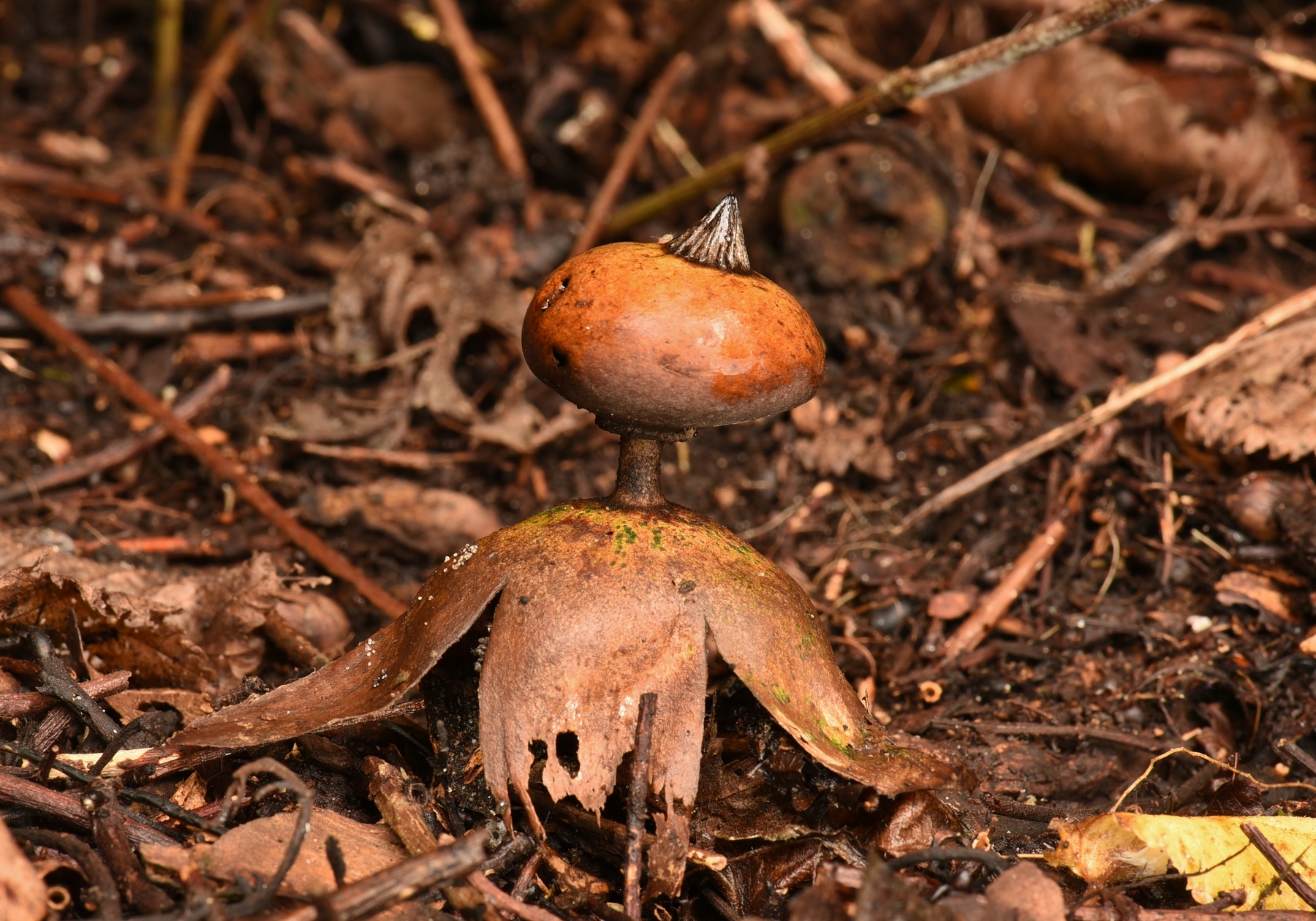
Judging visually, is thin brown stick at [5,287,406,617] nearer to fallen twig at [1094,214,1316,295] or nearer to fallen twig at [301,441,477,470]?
fallen twig at [301,441,477,470]

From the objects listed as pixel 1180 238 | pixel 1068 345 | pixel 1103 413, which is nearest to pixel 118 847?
pixel 1103 413

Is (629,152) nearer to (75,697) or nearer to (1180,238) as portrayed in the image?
(1180,238)

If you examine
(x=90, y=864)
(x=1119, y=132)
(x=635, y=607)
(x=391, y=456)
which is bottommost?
(x=391, y=456)

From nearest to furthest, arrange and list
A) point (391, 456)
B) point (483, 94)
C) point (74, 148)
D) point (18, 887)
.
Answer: point (18, 887)
point (391, 456)
point (483, 94)
point (74, 148)

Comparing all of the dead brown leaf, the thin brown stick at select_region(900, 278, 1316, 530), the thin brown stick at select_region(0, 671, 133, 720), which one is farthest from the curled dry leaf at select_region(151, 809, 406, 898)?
the thin brown stick at select_region(900, 278, 1316, 530)

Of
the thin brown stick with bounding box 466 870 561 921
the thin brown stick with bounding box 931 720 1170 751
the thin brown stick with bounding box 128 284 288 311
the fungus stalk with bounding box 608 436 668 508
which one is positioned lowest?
the thin brown stick with bounding box 931 720 1170 751

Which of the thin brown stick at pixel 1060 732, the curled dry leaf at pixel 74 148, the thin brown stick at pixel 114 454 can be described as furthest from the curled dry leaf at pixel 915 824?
the curled dry leaf at pixel 74 148
